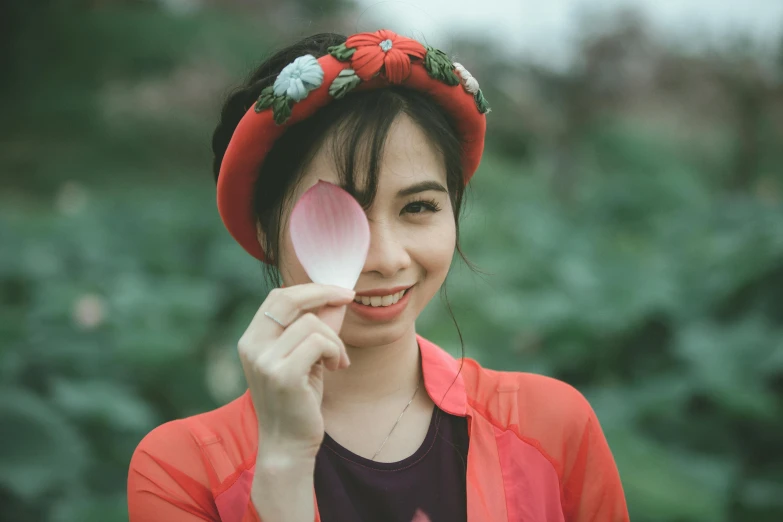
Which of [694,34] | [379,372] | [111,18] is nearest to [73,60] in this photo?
[111,18]

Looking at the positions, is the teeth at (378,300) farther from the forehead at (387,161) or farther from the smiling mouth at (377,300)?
the forehead at (387,161)

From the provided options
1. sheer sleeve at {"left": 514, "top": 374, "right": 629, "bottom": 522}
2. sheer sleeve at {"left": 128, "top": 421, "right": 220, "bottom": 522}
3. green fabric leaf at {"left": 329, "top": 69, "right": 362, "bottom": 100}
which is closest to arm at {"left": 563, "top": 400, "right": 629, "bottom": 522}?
sheer sleeve at {"left": 514, "top": 374, "right": 629, "bottom": 522}

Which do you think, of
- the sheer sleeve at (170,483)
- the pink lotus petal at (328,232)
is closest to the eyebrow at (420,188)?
the pink lotus petal at (328,232)

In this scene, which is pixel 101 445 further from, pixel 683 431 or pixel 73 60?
pixel 73 60

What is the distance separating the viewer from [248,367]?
1047 millimetres

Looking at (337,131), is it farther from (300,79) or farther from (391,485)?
(391,485)

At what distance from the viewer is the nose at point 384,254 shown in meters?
1.16

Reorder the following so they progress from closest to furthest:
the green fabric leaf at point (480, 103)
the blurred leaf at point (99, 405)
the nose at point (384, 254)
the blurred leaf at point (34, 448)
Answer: the nose at point (384, 254) → the green fabric leaf at point (480, 103) → the blurred leaf at point (34, 448) → the blurred leaf at point (99, 405)

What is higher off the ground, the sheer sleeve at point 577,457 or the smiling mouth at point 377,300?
the smiling mouth at point 377,300

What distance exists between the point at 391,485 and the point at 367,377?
0.20m

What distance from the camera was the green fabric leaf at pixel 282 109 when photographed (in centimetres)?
118

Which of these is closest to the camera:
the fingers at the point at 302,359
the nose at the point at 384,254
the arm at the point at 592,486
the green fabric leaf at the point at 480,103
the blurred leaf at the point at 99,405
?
the fingers at the point at 302,359

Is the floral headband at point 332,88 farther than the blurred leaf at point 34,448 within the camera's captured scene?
No

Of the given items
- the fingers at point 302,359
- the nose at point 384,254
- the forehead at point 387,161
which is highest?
the forehead at point 387,161
